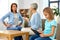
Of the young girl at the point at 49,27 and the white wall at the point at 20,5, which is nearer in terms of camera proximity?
the young girl at the point at 49,27

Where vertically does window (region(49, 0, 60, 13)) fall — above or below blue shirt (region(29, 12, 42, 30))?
above

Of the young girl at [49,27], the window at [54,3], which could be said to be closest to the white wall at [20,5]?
the window at [54,3]

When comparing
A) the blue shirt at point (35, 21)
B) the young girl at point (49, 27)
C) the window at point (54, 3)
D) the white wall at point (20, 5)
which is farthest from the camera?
the white wall at point (20, 5)

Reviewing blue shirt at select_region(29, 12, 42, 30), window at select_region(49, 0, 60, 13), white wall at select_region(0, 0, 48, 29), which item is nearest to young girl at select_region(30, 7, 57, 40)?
blue shirt at select_region(29, 12, 42, 30)

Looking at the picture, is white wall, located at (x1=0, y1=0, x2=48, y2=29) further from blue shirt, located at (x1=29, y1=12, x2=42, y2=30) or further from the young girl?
the young girl

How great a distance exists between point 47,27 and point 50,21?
0.45 feet

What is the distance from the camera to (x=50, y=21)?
346 cm

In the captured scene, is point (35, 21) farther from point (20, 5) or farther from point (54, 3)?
point (20, 5)

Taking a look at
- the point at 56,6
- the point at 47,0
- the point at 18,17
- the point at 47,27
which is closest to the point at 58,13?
the point at 56,6

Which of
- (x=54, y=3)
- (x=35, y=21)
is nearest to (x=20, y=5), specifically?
(x=54, y=3)

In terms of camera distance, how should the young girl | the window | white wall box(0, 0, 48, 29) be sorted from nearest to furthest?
the young girl → the window → white wall box(0, 0, 48, 29)

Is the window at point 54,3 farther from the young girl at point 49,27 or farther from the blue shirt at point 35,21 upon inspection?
the young girl at point 49,27

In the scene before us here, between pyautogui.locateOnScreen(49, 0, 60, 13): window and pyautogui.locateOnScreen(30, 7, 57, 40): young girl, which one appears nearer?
pyautogui.locateOnScreen(30, 7, 57, 40): young girl

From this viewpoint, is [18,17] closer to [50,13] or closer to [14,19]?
[14,19]
